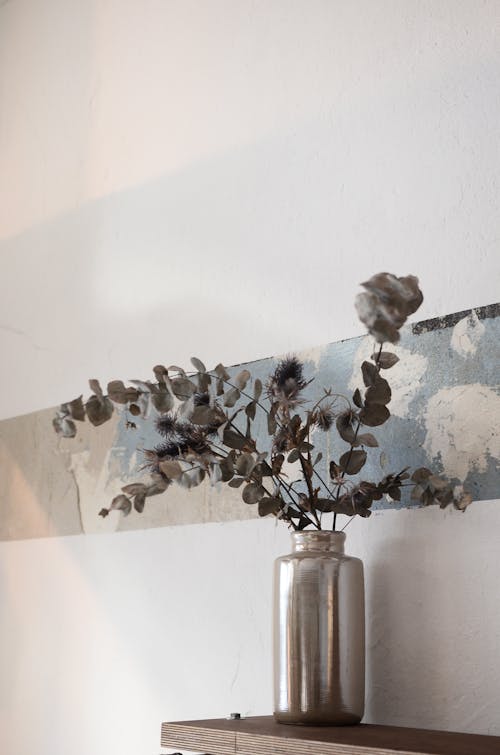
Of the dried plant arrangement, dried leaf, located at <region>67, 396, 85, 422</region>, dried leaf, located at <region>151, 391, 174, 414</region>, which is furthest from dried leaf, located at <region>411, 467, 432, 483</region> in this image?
dried leaf, located at <region>67, 396, 85, 422</region>

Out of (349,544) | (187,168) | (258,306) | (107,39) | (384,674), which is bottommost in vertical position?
(384,674)

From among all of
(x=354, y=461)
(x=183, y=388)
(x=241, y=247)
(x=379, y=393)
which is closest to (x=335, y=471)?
(x=354, y=461)

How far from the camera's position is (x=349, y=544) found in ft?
4.66

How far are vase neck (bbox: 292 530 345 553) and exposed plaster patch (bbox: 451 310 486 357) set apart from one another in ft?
0.99

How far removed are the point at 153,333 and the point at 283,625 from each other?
0.74 m

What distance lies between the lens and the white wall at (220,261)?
134cm

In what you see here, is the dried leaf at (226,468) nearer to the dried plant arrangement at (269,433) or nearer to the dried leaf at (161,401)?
the dried plant arrangement at (269,433)

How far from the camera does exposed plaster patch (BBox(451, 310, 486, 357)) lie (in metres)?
1.30

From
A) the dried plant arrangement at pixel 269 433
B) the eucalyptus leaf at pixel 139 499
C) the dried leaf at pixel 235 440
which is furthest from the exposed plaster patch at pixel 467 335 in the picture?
the eucalyptus leaf at pixel 139 499

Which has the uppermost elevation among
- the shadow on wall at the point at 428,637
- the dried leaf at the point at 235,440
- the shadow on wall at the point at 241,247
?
the shadow on wall at the point at 241,247

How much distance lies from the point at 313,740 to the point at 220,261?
2.98 ft

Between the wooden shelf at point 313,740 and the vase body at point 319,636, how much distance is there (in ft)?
0.10

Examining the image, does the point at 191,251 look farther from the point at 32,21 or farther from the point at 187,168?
the point at 32,21

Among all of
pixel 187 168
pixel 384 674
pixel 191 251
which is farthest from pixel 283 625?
pixel 187 168
